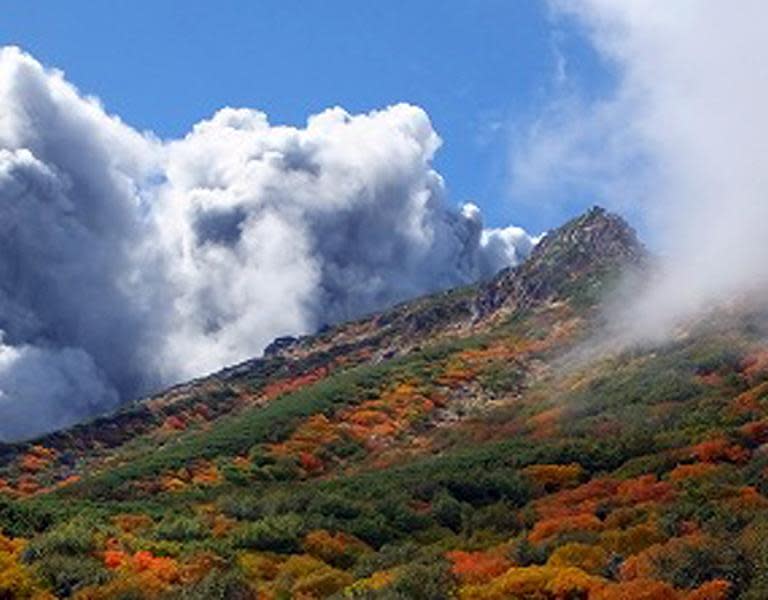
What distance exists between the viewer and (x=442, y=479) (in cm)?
4828

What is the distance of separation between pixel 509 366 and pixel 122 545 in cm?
6277

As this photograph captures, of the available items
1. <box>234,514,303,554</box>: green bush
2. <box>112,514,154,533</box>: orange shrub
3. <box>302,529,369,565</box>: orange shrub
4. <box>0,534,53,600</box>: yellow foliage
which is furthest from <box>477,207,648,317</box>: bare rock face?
<box>0,534,53,600</box>: yellow foliage

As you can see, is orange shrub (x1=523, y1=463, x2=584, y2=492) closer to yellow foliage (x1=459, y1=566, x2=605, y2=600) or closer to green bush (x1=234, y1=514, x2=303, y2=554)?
green bush (x1=234, y1=514, x2=303, y2=554)

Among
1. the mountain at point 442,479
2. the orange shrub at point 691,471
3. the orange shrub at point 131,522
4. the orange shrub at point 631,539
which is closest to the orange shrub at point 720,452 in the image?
the mountain at point 442,479

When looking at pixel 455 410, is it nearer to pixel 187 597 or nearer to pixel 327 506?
pixel 327 506

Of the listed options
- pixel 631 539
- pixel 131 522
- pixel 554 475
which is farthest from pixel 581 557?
pixel 131 522

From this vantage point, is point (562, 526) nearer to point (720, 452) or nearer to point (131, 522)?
point (720, 452)

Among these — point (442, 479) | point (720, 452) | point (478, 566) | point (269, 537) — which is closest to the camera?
point (478, 566)

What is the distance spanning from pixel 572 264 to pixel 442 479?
8528cm

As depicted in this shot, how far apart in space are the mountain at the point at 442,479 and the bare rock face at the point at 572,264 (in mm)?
6326

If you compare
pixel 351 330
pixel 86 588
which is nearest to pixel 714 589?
pixel 86 588

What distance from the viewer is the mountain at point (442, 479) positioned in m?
28.6

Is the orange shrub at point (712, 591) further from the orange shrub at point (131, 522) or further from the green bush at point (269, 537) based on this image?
the orange shrub at point (131, 522)

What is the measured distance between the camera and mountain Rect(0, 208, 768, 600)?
28.6 meters
